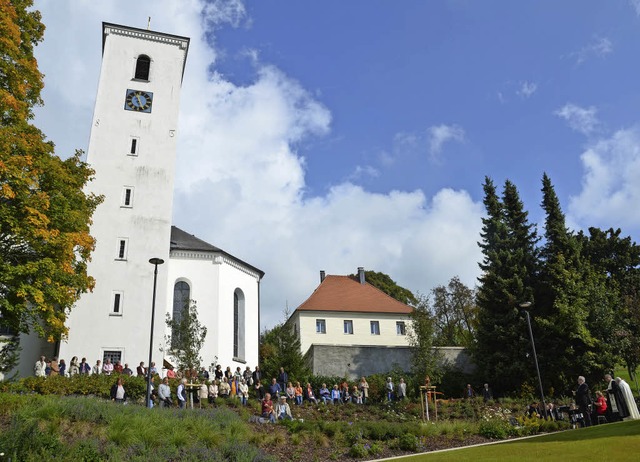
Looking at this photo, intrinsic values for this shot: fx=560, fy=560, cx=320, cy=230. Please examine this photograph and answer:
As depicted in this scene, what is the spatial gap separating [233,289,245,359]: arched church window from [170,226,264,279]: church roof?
2.42m

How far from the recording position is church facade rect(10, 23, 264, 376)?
96.0 feet

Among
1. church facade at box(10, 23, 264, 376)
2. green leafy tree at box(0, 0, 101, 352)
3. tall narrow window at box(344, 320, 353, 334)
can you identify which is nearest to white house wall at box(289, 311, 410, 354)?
tall narrow window at box(344, 320, 353, 334)

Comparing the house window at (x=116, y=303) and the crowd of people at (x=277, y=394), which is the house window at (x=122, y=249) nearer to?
the house window at (x=116, y=303)

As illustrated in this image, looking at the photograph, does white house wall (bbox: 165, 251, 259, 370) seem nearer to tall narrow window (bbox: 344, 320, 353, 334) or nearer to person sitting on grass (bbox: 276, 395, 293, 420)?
person sitting on grass (bbox: 276, 395, 293, 420)

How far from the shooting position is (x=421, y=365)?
29750 mm

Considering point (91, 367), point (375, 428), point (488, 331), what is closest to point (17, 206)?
point (91, 367)

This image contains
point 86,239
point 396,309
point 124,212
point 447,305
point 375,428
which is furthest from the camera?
point 447,305

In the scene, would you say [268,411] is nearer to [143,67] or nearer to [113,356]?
[113,356]

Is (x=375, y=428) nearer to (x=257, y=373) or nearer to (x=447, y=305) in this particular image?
(x=257, y=373)

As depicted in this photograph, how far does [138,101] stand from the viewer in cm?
3522

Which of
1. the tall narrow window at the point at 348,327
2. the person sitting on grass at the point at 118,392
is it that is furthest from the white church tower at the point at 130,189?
the tall narrow window at the point at 348,327

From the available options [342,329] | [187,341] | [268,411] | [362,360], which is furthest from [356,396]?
[342,329]

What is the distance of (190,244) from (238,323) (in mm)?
6102

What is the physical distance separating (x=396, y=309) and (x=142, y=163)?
2762 centimetres
